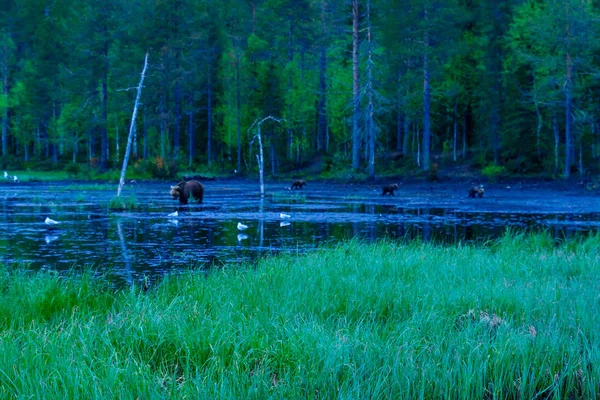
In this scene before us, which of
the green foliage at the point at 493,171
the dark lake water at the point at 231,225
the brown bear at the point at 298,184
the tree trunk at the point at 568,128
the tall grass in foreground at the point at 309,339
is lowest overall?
the dark lake water at the point at 231,225

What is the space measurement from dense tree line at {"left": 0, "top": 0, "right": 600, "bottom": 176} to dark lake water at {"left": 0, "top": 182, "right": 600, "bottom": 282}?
15.7 meters

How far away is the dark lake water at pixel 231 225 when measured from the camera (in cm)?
1555

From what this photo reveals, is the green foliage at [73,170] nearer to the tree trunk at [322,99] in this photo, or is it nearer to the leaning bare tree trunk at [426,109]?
the tree trunk at [322,99]

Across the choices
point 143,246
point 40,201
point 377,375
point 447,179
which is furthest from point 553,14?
point 377,375

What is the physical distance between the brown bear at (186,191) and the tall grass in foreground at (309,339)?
2320 centimetres

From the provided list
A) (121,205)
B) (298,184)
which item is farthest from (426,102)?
(121,205)

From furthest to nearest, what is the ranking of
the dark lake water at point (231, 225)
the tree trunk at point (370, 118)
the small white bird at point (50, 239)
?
the tree trunk at point (370, 118) → the small white bird at point (50, 239) → the dark lake water at point (231, 225)

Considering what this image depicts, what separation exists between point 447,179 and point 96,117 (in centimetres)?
3225

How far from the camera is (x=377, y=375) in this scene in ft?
19.4

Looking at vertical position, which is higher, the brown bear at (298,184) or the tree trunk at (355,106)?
the tree trunk at (355,106)

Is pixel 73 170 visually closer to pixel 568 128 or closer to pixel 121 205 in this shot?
pixel 121 205

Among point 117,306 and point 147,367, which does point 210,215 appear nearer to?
point 117,306

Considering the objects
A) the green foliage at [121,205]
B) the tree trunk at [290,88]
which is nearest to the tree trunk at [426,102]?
the tree trunk at [290,88]

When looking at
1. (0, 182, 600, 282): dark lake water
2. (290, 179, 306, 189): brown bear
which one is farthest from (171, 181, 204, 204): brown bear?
(290, 179, 306, 189): brown bear
